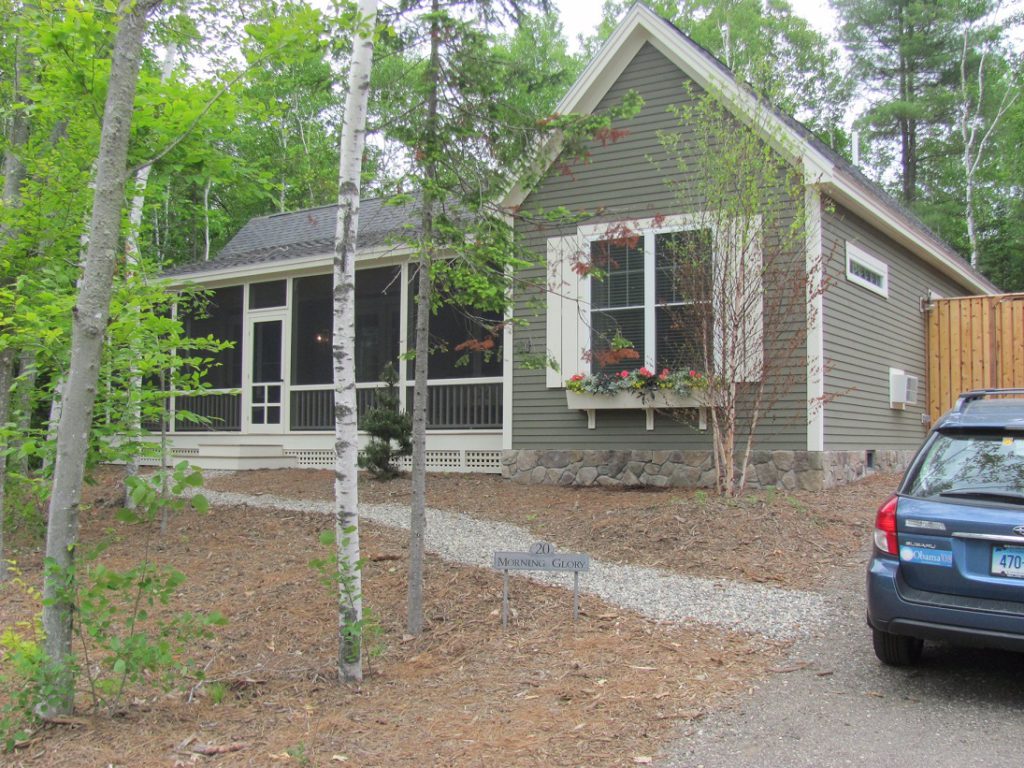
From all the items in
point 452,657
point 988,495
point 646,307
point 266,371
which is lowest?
point 452,657

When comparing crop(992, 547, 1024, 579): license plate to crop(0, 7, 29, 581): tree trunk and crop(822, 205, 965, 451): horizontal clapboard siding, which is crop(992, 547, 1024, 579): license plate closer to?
crop(822, 205, 965, 451): horizontal clapboard siding

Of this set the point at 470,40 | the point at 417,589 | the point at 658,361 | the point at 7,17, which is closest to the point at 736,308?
the point at 658,361

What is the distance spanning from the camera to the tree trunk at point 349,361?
14.5 ft

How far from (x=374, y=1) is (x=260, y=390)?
10.9 m

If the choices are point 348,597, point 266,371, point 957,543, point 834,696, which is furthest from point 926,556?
point 266,371

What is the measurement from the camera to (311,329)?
1444 cm

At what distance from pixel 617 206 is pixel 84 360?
25.8 feet

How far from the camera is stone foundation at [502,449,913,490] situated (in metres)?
9.52

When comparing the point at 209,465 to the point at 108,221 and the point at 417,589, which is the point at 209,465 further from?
the point at 108,221

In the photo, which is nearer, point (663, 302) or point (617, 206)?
point (663, 302)

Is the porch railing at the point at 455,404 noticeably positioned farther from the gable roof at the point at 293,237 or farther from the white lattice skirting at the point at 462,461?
the gable roof at the point at 293,237

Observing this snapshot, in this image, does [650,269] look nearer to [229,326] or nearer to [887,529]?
[887,529]

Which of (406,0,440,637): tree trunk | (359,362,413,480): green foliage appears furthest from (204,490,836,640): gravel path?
(359,362,413,480): green foliage

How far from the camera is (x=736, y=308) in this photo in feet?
28.0
